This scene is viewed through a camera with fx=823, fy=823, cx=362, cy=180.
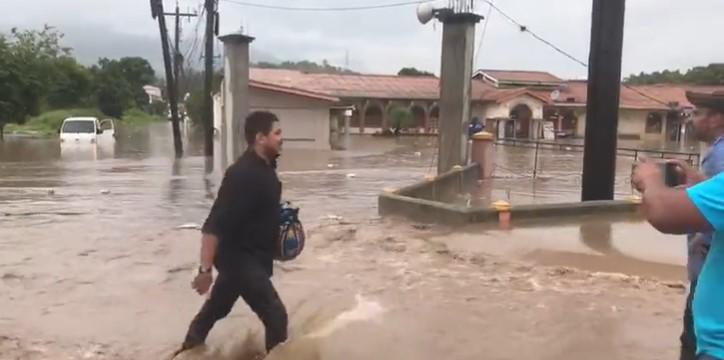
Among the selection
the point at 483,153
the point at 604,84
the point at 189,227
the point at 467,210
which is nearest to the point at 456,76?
the point at 483,153

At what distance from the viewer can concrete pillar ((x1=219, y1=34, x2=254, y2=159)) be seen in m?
21.8

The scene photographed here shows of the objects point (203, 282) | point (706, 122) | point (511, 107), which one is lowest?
point (203, 282)

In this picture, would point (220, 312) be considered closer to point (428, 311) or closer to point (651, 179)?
point (428, 311)

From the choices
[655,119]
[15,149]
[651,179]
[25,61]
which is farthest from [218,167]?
[655,119]

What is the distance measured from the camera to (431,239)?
9625 millimetres

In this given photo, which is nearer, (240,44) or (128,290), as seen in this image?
(128,290)

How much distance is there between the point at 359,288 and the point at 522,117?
167ft

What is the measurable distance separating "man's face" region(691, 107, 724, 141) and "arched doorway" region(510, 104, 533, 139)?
2091 inches

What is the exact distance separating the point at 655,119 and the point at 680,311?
57406mm

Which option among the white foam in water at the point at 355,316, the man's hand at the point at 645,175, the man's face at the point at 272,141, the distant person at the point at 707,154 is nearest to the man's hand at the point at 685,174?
the distant person at the point at 707,154

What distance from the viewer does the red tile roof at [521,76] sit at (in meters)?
66.6

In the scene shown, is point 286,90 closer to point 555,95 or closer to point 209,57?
point 209,57

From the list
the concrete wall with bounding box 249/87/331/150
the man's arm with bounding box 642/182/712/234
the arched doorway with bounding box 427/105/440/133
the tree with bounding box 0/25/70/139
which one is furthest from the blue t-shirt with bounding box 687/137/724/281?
the arched doorway with bounding box 427/105/440/133

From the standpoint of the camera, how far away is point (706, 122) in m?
3.25
